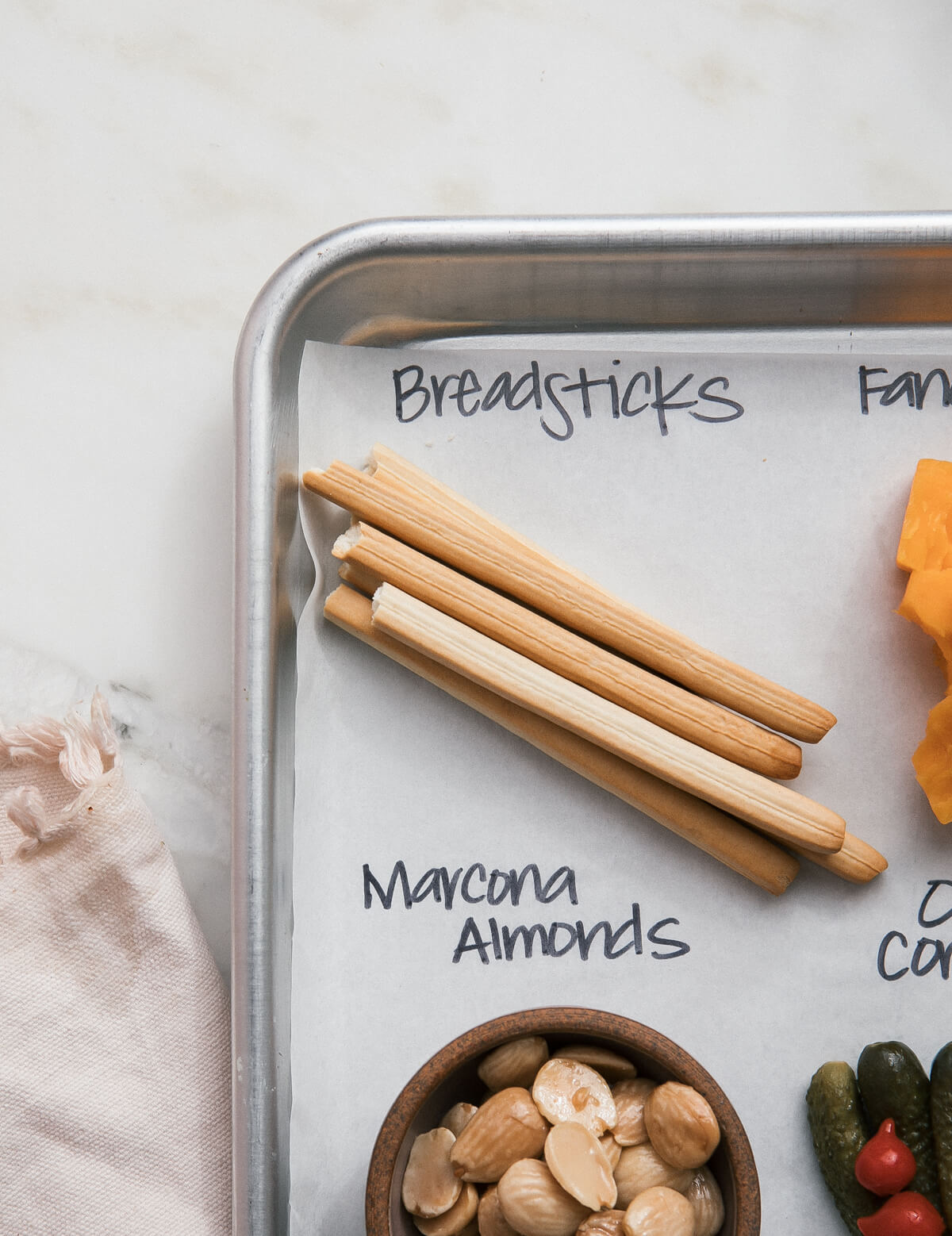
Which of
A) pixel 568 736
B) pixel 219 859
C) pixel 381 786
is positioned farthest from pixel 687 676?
pixel 219 859

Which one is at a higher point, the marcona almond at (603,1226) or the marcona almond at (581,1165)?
the marcona almond at (581,1165)

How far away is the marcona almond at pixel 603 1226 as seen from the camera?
48 centimetres

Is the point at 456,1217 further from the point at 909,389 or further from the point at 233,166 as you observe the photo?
the point at 233,166

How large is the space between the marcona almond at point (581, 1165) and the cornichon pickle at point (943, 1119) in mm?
171

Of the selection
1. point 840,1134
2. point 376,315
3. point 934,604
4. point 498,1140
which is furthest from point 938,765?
point 376,315

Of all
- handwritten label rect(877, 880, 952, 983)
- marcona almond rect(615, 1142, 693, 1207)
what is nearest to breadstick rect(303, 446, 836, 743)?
handwritten label rect(877, 880, 952, 983)

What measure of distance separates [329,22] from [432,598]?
41 centimetres

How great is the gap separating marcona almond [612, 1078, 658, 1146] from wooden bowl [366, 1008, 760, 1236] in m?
0.01

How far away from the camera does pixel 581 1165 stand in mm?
486

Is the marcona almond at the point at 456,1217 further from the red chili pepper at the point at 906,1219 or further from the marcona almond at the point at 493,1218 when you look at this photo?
the red chili pepper at the point at 906,1219

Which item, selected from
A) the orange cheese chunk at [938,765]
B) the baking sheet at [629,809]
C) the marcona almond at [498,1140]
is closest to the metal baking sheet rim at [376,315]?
the baking sheet at [629,809]

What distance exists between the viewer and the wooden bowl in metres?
0.50

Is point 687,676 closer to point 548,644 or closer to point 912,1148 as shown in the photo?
point 548,644

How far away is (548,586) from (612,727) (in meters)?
0.09
